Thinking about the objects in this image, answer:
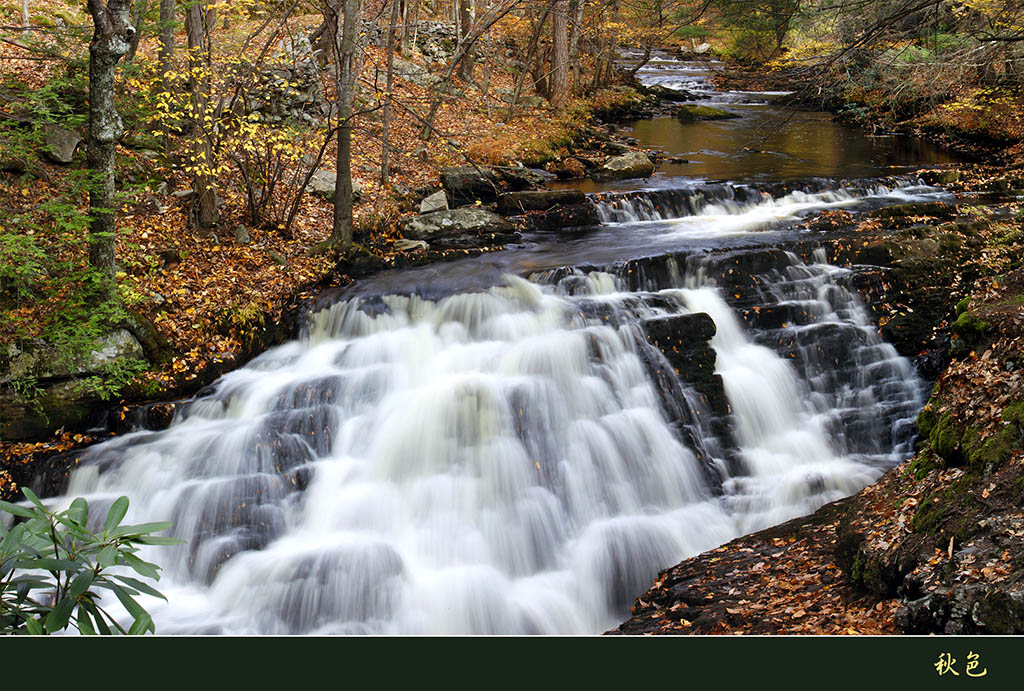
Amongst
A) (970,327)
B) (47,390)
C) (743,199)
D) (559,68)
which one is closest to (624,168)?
(743,199)

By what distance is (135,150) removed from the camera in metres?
10.8

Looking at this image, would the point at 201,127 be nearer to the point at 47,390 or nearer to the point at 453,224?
the point at 453,224

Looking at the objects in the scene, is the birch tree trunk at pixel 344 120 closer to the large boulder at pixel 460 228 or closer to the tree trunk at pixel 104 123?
the large boulder at pixel 460 228

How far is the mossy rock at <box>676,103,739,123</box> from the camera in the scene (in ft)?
82.5

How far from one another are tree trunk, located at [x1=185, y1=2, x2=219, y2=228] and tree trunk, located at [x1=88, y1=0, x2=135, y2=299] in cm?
225

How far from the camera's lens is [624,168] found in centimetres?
1666

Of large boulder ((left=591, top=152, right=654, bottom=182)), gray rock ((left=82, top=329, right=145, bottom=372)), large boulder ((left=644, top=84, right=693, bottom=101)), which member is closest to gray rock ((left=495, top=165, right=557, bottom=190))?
large boulder ((left=591, top=152, right=654, bottom=182))

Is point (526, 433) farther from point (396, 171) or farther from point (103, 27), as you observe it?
point (396, 171)

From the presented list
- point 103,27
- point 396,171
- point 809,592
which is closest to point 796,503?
point 809,592

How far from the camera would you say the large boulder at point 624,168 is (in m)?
16.6

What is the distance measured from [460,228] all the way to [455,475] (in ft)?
20.3

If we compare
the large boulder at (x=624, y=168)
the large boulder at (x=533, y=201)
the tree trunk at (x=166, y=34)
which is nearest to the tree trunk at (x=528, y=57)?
the large boulder at (x=624, y=168)

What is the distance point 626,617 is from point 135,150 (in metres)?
9.80

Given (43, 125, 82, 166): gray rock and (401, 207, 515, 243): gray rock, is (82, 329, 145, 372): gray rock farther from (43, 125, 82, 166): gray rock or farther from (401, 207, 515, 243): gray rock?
(401, 207, 515, 243): gray rock
